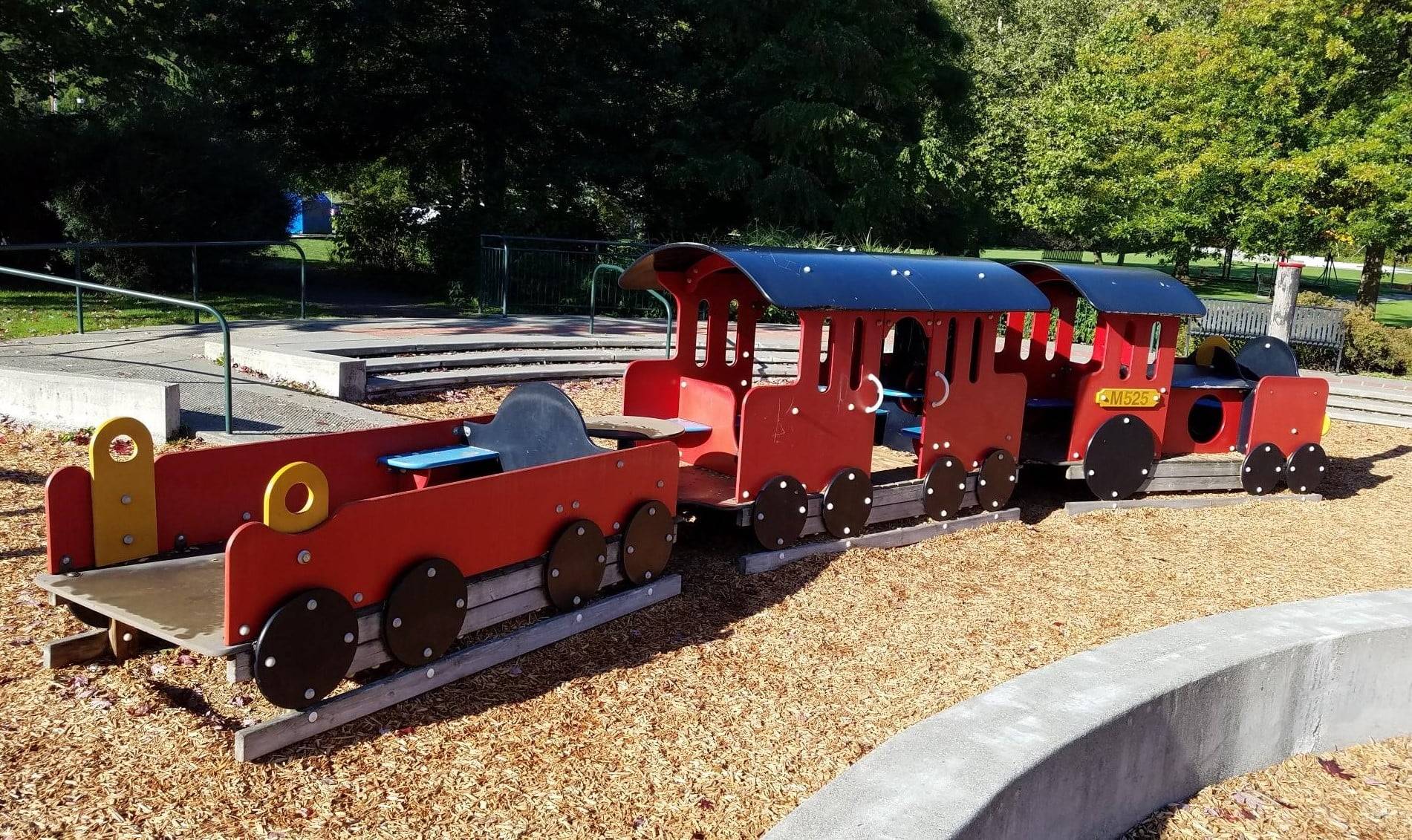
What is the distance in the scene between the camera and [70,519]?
4.77 meters

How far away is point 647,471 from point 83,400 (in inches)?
207

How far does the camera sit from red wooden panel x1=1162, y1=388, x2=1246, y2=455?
32.4 ft

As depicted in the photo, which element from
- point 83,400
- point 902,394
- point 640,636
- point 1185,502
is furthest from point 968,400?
point 83,400

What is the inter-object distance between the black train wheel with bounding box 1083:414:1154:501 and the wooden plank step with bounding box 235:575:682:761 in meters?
4.23

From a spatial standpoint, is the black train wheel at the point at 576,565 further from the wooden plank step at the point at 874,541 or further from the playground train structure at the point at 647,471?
the wooden plank step at the point at 874,541

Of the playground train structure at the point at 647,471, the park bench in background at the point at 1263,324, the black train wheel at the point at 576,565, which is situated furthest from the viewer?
the park bench in background at the point at 1263,324

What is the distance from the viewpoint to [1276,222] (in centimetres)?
2162

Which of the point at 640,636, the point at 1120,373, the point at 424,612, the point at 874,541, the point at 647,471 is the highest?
the point at 1120,373

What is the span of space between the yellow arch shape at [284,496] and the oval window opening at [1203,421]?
856 centimetres

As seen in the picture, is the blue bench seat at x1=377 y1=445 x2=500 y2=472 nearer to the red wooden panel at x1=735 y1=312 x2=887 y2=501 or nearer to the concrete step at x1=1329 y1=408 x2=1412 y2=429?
the red wooden panel at x1=735 y1=312 x2=887 y2=501

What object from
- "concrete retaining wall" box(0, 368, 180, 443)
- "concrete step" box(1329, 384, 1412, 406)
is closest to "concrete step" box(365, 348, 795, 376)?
"concrete retaining wall" box(0, 368, 180, 443)

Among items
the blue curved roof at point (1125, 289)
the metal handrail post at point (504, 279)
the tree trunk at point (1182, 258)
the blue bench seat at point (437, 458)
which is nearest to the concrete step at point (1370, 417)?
the blue curved roof at point (1125, 289)

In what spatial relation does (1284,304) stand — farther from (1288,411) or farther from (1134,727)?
(1134,727)

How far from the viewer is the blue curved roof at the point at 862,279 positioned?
699cm
